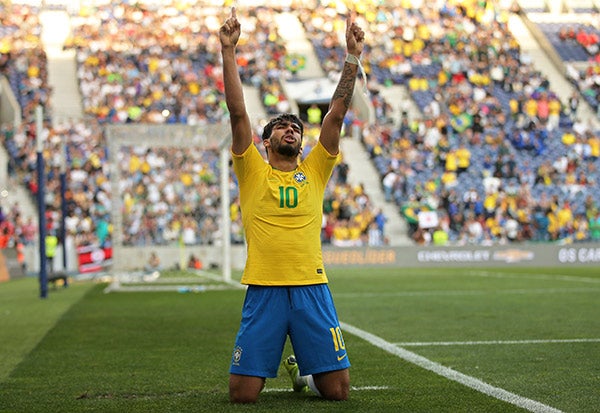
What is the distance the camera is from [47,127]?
112 ft

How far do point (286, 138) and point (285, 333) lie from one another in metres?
1.24

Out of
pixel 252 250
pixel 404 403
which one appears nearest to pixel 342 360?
pixel 404 403

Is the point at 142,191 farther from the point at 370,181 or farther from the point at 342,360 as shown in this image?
the point at 342,360

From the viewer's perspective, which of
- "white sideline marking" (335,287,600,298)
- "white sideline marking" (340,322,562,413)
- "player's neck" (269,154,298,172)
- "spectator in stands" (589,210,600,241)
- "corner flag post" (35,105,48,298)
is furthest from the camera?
"spectator in stands" (589,210,600,241)

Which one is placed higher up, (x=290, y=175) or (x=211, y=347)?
(x=290, y=175)

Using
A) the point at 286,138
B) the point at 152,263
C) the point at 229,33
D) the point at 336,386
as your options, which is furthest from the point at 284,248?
the point at 152,263

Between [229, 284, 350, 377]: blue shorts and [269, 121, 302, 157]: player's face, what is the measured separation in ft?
2.91

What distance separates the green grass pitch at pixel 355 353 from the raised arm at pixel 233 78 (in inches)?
68.8

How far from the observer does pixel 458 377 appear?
25.7 ft

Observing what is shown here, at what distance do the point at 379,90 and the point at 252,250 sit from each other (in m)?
34.0

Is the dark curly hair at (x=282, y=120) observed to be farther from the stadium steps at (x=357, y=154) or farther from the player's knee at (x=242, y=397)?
the stadium steps at (x=357, y=154)

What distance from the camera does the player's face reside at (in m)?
6.90

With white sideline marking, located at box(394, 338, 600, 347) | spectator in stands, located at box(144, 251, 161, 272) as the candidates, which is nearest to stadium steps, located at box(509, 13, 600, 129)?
spectator in stands, located at box(144, 251, 161, 272)

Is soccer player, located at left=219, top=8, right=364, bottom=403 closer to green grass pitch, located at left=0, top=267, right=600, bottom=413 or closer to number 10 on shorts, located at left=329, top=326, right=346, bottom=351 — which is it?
number 10 on shorts, located at left=329, top=326, right=346, bottom=351
